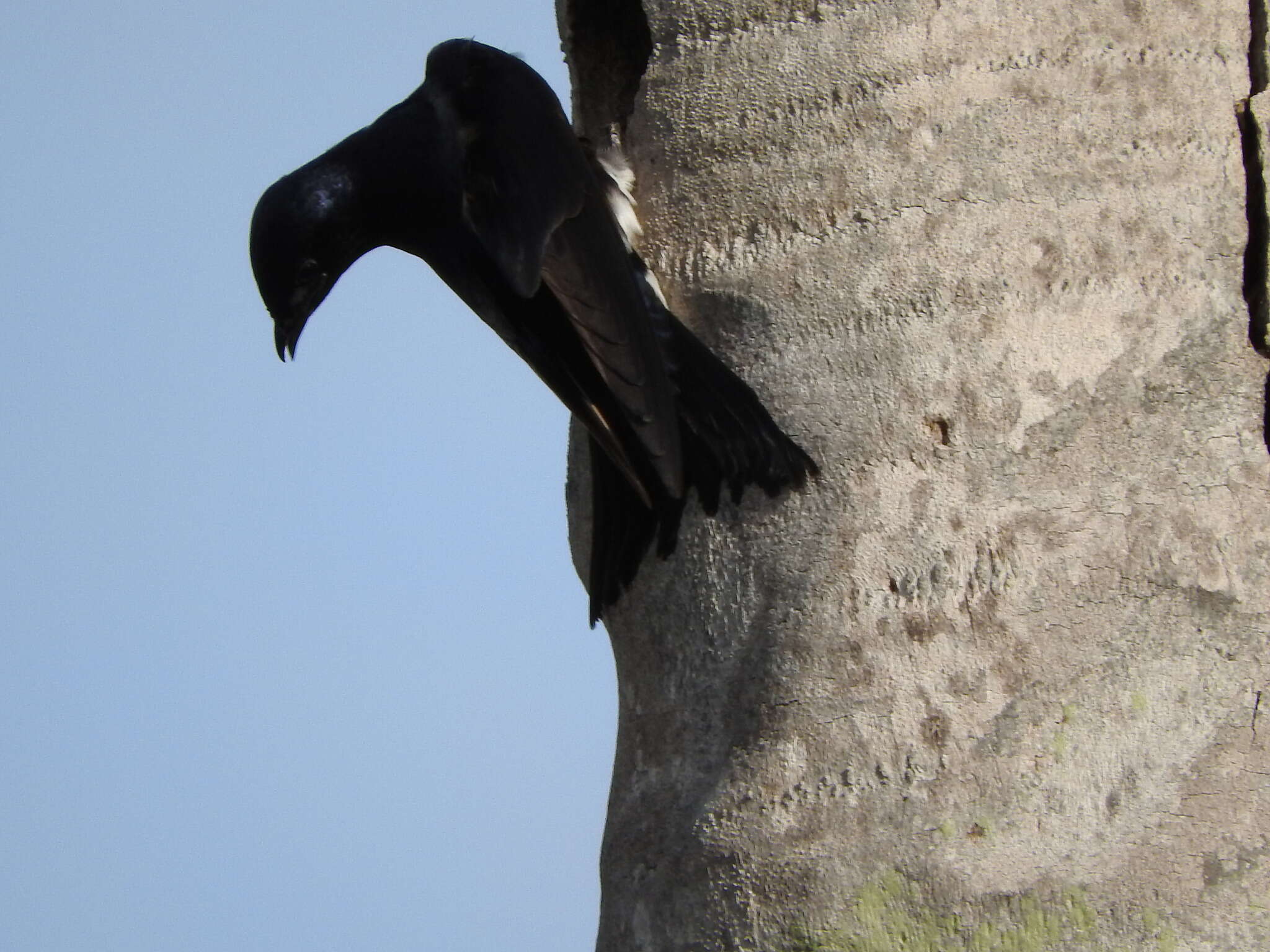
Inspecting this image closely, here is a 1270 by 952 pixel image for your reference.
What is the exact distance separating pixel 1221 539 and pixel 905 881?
1.88 ft

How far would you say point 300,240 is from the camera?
2160 millimetres

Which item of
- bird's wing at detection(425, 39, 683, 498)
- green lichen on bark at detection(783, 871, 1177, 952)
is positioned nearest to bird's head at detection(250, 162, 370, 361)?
bird's wing at detection(425, 39, 683, 498)

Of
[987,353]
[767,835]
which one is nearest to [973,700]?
[767,835]

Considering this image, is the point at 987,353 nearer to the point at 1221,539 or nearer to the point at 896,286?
the point at 896,286

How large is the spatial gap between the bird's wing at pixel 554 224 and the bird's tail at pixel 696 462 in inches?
1.4

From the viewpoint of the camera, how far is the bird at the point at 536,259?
82.2 inches

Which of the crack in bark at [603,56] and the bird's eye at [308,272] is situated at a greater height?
the crack in bark at [603,56]

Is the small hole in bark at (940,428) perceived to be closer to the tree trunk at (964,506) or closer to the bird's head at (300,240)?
the tree trunk at (964,506)

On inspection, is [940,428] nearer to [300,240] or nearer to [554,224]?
[554,224]

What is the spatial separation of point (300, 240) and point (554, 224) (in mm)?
342

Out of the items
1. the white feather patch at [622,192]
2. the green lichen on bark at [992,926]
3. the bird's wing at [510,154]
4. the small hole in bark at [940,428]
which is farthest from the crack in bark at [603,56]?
the green lichen on bark at [992,926]

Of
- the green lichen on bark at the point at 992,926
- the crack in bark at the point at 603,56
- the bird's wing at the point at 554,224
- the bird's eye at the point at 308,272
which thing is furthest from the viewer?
the crack in bark at the point at 603,56

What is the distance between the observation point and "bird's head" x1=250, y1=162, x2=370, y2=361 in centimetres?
216

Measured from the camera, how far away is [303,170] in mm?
2209
